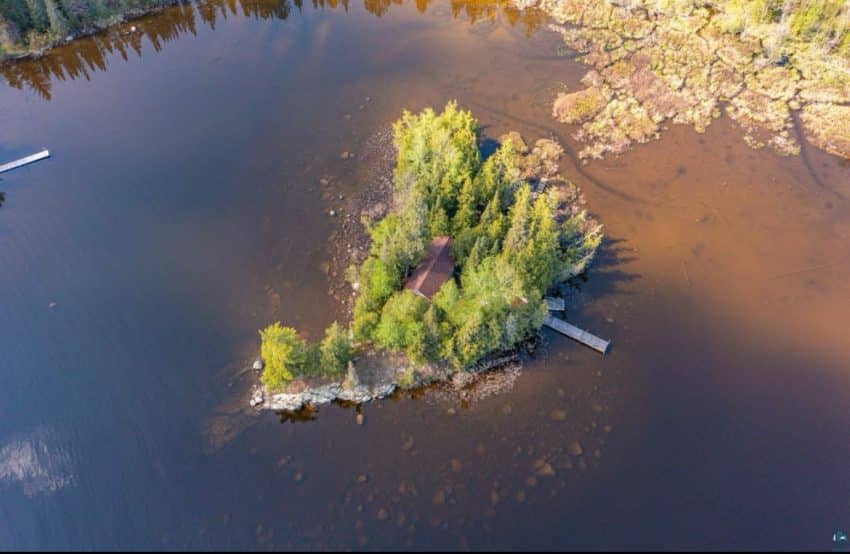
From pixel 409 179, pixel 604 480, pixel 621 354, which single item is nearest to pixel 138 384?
pixel 409 179

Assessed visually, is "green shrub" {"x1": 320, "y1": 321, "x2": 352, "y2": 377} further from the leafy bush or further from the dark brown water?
the dark brown water

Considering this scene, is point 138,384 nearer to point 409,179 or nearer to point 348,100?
point 409,179

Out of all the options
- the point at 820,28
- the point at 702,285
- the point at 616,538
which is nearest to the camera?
the point at 616,538

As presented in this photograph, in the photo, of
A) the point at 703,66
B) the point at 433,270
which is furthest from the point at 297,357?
the point at 703,66

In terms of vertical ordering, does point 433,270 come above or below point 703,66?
below

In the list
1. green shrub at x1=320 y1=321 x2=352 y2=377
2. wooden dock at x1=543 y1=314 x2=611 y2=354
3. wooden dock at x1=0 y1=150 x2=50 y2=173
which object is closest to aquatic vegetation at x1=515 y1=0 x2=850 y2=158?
wooden dock at x1=543 y1=314 x2=611 y2=354

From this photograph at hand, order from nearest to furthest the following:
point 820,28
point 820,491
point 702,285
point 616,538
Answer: point 616,538, point 820,491, point 702,285, point 820,28

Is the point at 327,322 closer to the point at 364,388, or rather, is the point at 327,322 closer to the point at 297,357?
the point at 297,357
